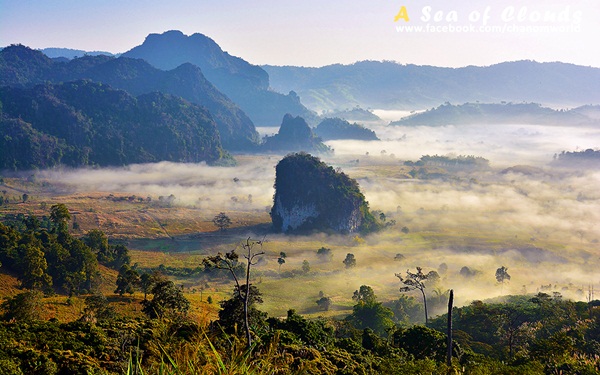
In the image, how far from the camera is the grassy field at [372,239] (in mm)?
92712

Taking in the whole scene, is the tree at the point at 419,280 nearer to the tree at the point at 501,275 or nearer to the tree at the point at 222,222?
the tree at the point at 501,275

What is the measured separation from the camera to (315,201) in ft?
504

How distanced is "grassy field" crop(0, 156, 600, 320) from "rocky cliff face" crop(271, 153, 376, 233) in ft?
24.9

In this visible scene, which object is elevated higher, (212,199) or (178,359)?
(178,359)

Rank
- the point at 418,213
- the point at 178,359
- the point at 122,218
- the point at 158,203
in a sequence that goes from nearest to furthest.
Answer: the point at 178,359 → the point at 122,218 → the point at 418,213 → the point at 158,203

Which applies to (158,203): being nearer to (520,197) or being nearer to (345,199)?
(345,199)

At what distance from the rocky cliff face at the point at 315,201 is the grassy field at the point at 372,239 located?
7604 millimetres

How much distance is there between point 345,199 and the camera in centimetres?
15000

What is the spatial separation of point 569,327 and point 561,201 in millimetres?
139178

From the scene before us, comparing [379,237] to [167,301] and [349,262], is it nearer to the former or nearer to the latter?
[349,262]

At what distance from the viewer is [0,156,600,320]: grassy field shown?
92.7 metres

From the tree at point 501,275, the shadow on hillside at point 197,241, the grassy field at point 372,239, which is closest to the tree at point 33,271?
the grassy field at point 372,239

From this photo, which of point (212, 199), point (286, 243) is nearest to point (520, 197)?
point (286, 243)

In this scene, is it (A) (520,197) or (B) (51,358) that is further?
(A) (520,197)
